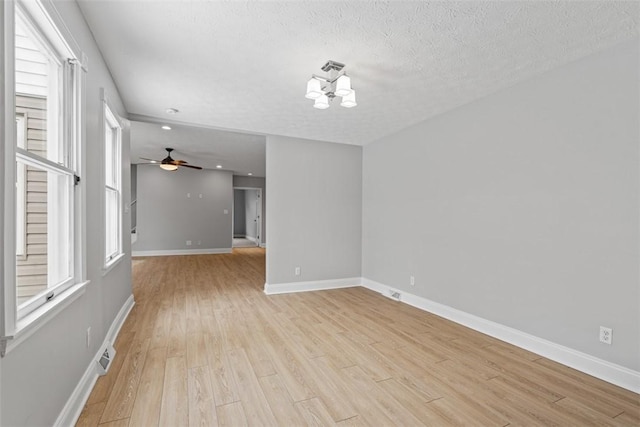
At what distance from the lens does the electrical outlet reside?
7.04 ft

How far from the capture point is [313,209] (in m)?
4.84

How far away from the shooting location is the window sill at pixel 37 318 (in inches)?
42.7

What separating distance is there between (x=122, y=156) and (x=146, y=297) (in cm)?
219

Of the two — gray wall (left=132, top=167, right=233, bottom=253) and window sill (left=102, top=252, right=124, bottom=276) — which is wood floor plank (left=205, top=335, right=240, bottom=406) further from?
gray wall (left=132, top=167, right=233, bottom=253)

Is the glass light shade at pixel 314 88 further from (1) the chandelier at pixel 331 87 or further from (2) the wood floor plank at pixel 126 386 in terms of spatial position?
(2) the wood floor plank at pixel 126 386

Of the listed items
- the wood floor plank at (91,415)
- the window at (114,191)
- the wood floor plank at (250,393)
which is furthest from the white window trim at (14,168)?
the window at (114,191)

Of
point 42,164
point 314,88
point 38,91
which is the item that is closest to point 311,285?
point 314,88

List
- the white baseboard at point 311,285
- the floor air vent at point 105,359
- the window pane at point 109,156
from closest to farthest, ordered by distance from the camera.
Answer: the floor air vent at point 105,359 < the window pane at point 109,156 < the white baseboard at point 311,285

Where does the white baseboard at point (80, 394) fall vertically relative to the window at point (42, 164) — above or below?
below

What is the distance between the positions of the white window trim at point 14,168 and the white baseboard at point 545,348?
3.54 m

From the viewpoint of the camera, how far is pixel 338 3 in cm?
175

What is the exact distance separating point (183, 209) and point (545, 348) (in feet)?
28.7

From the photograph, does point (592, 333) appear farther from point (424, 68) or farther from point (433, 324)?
point (424, 68)

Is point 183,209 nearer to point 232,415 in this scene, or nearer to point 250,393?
point 250,393
